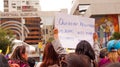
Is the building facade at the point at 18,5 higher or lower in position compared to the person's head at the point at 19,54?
higher

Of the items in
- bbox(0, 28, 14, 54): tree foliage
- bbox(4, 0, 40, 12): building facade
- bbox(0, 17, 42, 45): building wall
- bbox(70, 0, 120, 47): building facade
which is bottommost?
bbox(0, 17, 42, 45): building wall

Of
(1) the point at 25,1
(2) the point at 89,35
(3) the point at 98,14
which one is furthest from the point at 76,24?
Answer: (1) the point at 25,1

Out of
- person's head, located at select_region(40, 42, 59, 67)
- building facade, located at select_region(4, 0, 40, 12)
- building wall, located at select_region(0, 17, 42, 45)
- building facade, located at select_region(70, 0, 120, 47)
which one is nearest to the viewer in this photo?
person's head, located at select_region(40, 42, 59, 67)

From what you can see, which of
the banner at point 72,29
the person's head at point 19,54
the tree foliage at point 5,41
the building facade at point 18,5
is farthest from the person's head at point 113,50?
the building facade at point 18,5

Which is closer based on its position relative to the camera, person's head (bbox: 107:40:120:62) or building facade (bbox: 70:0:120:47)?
person's head (bbox: 107:40:120:62)

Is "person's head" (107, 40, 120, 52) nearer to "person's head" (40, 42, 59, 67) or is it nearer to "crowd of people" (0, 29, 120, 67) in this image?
"crowd of people" (0, 29, 120, 67)

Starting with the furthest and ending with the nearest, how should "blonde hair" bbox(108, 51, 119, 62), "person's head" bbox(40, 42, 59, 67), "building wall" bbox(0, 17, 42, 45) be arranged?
1. "building wall" bbox(0, 17, 42, 45)
2. "person's head" bbox(40, 42, 59, 67)
3. "blonde hair" bbox(108, 51, 119, 62)

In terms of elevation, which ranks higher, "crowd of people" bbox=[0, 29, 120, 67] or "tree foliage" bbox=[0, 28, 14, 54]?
"crowd of people" bbox=[0, 29, 120, 67]

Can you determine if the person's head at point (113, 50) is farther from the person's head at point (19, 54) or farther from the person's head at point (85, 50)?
the person's head at point (19, 54)

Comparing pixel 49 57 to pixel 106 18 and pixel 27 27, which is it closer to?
pixel 106 18

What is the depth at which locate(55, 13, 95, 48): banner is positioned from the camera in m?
7.18

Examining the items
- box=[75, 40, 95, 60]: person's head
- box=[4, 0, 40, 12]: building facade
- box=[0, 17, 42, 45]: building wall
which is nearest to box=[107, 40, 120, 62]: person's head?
box=[75, 40, 95, 60]: person's head

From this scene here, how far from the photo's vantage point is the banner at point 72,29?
23.6ft

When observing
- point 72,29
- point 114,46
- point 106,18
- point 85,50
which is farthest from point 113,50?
point 106,18
